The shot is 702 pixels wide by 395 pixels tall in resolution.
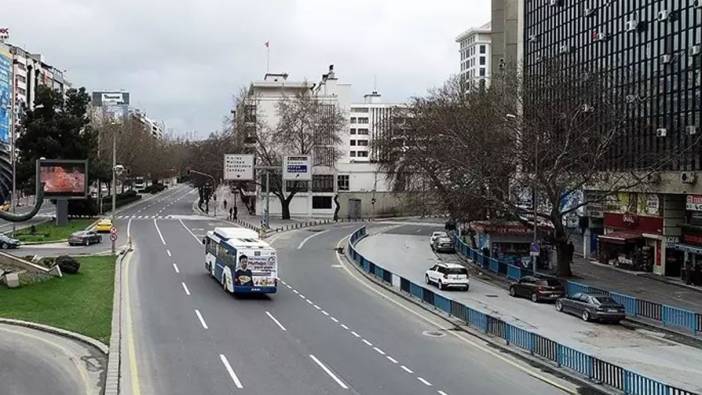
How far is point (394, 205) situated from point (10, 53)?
238 feet

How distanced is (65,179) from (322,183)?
39.4 meters

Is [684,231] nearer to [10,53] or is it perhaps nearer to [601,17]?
[601,17]

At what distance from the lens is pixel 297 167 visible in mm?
72875

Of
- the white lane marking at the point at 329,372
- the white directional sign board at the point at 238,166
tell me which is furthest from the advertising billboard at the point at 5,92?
the white lane marking at the point at 329,372

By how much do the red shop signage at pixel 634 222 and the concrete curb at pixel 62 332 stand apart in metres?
35.5

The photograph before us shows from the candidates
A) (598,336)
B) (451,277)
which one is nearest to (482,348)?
(598,336)

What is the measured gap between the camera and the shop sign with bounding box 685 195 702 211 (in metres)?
41.6

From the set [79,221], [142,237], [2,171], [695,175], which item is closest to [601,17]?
[695,175]

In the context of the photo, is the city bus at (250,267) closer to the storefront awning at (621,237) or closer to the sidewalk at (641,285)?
the sidewalk at (641,285)

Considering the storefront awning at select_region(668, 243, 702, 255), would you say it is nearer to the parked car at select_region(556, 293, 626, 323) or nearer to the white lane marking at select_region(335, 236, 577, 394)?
the parked car at select_region(556, 293, 626, 323)

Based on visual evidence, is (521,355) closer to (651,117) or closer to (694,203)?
(694,203)

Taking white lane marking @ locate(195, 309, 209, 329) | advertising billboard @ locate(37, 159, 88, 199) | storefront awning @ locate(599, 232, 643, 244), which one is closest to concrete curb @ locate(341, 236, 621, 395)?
white lane marking @ locate(195, 309, 209, 329)

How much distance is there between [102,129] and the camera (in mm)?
120312

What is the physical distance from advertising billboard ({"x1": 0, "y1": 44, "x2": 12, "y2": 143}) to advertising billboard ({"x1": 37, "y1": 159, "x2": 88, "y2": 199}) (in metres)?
56.7
